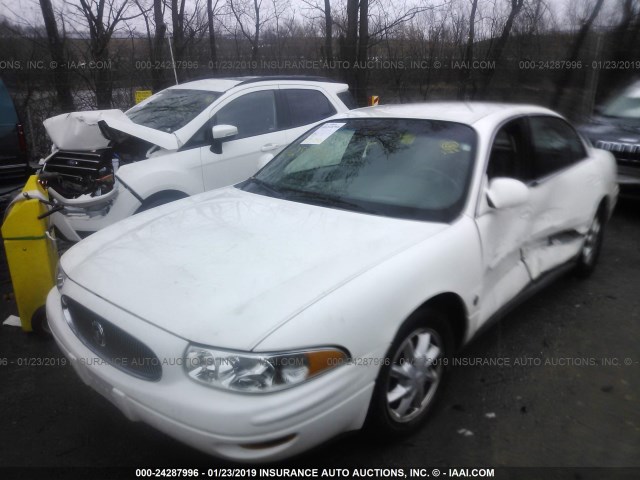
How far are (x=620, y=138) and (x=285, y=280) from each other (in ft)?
19.1

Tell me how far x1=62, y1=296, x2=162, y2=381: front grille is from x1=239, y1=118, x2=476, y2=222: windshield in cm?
133

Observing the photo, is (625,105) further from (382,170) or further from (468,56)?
(468,56)

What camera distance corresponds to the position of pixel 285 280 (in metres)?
2.21

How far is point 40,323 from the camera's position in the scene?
3.62m

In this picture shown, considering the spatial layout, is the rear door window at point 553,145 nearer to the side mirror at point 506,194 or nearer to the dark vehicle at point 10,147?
the side mirror at point 506,194

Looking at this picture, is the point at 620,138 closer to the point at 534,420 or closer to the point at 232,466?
the point at 534,420

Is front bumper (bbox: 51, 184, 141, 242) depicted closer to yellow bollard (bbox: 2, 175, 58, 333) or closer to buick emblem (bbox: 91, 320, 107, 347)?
yellow bollard (bbox: 2, 175, 58, 333)

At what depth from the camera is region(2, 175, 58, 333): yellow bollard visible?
3.41 meters

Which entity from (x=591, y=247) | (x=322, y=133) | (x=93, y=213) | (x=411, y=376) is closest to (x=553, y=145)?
(x=591, y=247)

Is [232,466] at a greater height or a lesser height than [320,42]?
lesser

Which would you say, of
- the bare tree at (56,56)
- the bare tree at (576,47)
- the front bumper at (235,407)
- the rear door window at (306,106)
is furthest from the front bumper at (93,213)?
the bare tree at (576,47)

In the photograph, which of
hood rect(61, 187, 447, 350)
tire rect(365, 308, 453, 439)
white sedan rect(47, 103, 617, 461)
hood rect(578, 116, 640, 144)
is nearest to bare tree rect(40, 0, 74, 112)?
white sedan rect(47, 103, 617, 461)

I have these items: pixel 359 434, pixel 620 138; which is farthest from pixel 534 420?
pixel 620 138

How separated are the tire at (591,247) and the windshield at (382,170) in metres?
1.83
